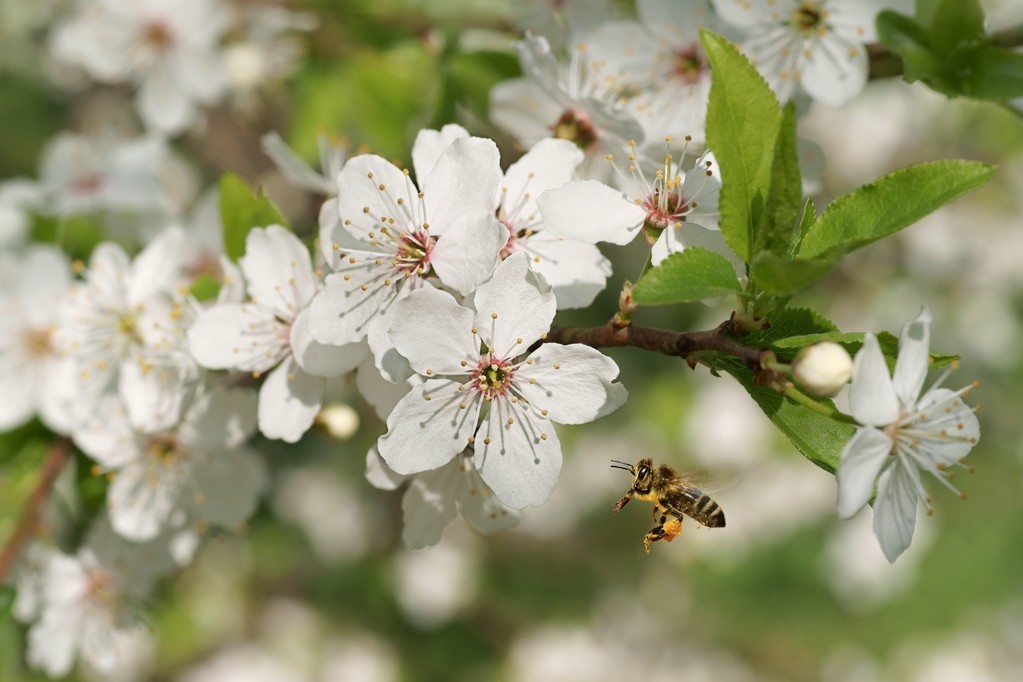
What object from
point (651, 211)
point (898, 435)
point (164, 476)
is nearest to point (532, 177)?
point (651, 211)

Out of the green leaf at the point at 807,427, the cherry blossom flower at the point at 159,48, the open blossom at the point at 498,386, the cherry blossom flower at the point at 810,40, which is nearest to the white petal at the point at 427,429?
the open blossom at the point at 498,386

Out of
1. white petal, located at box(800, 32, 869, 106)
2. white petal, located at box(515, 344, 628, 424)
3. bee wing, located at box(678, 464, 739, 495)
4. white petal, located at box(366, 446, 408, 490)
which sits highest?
white petal, located at box(800, 32, 869, 106)

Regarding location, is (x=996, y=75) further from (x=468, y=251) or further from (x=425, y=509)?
(x=425, y=509)

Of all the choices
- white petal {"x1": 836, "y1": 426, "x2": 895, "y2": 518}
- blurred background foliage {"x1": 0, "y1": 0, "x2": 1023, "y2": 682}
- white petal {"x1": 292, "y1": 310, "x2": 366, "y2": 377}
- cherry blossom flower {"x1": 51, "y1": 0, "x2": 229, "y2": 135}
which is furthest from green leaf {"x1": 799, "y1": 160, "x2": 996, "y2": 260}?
blurred background foliage {"x1": 0, "y1": 0, "x2": 1023, "y2": 682}

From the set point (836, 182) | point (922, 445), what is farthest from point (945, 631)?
point (922, 445)

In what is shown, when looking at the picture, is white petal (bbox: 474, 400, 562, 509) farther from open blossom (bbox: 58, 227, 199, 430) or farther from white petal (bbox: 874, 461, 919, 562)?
open blossom (bbox: 58, 227, 199, 430)

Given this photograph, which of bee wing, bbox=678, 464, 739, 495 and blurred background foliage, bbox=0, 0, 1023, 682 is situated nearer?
bee wing, bbox=678, 464, 739, 495
